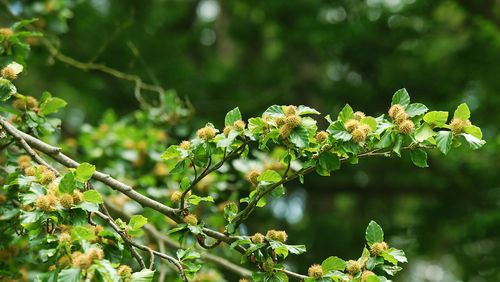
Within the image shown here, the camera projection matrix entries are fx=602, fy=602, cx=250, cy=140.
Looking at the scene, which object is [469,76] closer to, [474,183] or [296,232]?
[474,183]

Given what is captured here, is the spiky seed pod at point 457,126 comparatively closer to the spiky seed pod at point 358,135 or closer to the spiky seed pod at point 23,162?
the spiky seed pod at point 358,135

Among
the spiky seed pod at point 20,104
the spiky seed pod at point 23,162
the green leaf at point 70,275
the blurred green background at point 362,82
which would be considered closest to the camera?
the green leaf at point 70,275

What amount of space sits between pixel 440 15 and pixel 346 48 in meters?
1.38

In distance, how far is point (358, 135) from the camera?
1.71 meters

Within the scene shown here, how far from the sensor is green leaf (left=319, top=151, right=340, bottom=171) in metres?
1.79

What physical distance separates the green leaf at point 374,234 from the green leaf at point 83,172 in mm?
860

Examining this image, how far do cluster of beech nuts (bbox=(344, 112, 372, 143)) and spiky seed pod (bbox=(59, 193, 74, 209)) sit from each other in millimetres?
808

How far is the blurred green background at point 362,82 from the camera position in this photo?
526 centimetres

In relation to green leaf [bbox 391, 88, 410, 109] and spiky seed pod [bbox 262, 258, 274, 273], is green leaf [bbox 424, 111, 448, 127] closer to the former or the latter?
green leaf [bbox 391, 88, 410, 109]

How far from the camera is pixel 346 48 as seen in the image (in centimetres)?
554

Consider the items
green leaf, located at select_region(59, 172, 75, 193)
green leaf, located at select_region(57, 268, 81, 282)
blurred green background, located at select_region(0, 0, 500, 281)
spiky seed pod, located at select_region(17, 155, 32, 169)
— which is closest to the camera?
green leaf, located at select_region(57, 268, 81, 282)

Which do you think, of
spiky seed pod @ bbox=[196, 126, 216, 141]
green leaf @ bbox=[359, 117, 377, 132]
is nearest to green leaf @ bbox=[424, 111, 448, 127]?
green leaf @ bbox=[359, 117, 377, 132]

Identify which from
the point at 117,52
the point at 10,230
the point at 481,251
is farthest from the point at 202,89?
the point at 10,230

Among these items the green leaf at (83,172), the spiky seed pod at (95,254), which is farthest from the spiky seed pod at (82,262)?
the green leaf at (83,172)
